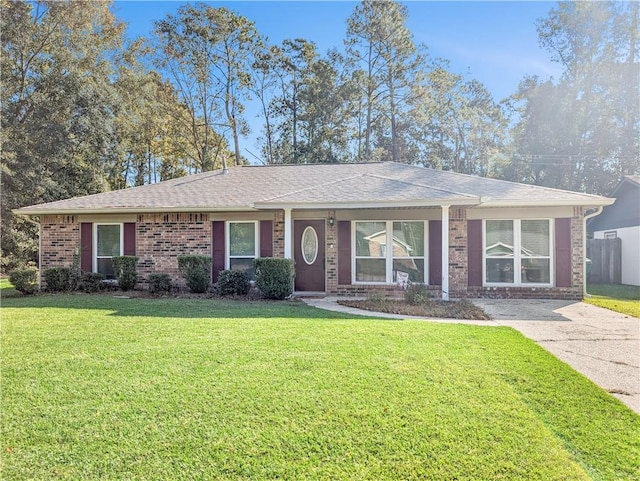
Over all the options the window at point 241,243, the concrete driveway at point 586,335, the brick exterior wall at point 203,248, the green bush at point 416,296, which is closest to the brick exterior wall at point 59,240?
the brick exterior wall at point 203,248

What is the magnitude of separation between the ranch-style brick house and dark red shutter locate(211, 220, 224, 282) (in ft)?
0.09

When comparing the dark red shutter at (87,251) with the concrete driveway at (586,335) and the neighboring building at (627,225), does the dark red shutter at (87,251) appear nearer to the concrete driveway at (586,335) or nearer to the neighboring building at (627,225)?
the concrete driveway at (586,335)

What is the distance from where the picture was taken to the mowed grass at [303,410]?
256 cm

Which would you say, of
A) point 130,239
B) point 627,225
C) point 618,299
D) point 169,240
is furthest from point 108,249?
point 627,225

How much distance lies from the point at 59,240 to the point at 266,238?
20.8 feet

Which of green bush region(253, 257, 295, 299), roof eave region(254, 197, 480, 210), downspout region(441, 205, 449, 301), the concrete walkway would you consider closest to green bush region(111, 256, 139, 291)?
green bush region(253, 257, 295, 299)

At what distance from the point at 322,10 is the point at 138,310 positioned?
400 inches

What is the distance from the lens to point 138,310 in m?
7.73

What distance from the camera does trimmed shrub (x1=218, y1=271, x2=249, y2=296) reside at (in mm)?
9914

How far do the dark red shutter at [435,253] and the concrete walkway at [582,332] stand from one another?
1.16m

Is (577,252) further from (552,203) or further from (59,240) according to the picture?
(59,240)

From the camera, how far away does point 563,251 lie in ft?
32.4

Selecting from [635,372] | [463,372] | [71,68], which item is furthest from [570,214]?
[71,68]

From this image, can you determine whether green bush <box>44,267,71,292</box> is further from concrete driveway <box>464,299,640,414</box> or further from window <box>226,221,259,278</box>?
concrete driveway <box>464,299,640,414</box>
